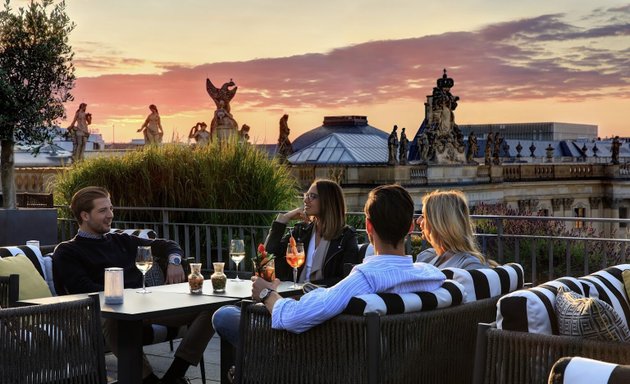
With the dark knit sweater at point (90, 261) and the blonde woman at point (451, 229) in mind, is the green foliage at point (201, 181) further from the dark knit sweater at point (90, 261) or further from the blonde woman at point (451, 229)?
the blonde woman at point (451, 229)

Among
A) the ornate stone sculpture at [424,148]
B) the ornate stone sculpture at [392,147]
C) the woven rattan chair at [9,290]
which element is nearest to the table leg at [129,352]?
the woven rattan chair at [9,290]

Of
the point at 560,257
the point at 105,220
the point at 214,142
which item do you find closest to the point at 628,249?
the point at 560,257

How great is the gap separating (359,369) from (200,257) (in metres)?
9.68

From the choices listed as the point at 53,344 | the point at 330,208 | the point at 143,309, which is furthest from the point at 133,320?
the point at 330,208

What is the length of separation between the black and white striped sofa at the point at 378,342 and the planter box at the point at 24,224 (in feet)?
31.6

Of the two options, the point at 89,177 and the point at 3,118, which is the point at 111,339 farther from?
the point at 3,118

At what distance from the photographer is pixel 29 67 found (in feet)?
66.1

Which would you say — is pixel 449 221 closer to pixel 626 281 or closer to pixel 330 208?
pixel 626 281

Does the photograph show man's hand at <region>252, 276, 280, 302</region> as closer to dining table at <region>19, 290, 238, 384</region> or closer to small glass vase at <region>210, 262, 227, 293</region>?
dining table at <region>19, 290, 238, 384</region>

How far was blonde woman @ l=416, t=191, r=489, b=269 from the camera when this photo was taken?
543cm

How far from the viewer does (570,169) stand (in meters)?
88.8

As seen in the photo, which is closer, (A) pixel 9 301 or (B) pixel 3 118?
(A) pixel 9 301

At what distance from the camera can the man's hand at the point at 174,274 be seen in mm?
7281

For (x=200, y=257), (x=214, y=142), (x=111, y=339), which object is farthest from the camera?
(x=214, y=142)
